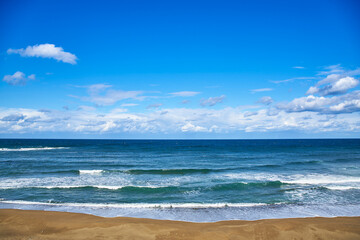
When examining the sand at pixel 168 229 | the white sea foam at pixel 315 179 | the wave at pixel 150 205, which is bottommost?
the white sea foam at pixel 315 179

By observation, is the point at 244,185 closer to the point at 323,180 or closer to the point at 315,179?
the point at 315,179

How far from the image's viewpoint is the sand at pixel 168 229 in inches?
308

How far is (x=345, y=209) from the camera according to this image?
11.5 m

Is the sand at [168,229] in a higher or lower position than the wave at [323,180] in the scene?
higher

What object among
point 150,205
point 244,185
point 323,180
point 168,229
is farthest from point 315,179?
point 168,229

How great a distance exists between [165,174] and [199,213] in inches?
→ 476

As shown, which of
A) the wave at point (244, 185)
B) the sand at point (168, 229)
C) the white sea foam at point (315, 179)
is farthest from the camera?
the white sea foam at point (315, 179)

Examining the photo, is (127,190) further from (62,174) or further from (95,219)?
(62,174)

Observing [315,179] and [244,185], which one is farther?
[315,179]

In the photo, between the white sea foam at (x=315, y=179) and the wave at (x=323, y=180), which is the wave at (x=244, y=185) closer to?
the white sea foam at (x=315, y=179)

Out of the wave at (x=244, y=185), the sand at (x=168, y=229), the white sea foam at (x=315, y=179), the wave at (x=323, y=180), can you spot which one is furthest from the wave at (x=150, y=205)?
the wave at (x=323, y=180)

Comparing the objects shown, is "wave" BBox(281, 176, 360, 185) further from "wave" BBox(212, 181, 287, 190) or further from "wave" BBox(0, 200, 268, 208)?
"wave" BBox(0, 200, 268, 208)

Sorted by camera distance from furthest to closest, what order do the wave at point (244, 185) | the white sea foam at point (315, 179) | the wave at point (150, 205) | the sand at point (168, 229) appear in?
the white sea foam at point (315, 179) → the wave at point (244, 185) → the wave at point (150, 205) → the sand at point (168, 229)

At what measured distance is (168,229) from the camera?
27.5ft
